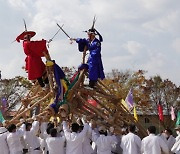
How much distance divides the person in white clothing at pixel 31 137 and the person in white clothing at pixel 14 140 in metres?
0.30

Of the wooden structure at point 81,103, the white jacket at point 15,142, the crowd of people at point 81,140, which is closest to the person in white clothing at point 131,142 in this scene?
the crowd of people at point 81,140

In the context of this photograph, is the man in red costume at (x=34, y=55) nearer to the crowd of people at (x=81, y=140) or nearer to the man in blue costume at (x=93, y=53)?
the man in blue costume at (x=93, y=53)

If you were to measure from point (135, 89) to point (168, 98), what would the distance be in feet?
16.8

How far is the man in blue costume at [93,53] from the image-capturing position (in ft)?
47.4

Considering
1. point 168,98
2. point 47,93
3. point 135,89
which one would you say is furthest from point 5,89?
point 47,93

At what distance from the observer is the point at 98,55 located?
570 inches

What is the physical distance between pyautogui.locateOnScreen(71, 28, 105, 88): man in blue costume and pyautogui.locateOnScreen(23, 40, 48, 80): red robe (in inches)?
51.8

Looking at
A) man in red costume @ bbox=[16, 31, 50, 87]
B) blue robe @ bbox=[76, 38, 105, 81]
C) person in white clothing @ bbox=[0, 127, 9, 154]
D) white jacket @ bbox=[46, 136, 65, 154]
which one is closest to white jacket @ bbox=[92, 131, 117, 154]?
white jacket @ bbox=[46, 136, 65, 154]

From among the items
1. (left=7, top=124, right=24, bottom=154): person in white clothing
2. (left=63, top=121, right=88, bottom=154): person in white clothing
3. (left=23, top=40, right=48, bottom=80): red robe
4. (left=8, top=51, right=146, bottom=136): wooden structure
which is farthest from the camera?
(left=23, top=40, right=48, bottom=80): red robe

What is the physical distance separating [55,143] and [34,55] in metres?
4.52

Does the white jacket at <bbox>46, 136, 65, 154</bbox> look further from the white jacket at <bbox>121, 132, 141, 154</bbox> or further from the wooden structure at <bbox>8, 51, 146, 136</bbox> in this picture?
the wooden structure at <bbox>8, 51, 146, 136</bbox>

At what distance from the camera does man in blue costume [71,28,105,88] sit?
14.5 metres

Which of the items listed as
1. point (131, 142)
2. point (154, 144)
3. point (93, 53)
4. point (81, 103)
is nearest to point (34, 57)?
point (93, 53)

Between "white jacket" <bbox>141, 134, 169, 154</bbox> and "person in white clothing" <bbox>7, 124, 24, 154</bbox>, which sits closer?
"white jacket" <bbox>141, 134, 169, 154</bbox>
